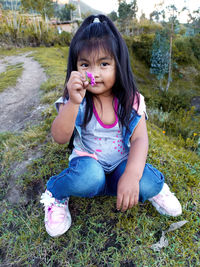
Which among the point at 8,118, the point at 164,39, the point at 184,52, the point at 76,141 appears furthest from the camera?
the point at 184,52

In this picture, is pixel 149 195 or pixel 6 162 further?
pixel 6 162

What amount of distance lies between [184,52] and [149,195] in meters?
20.6

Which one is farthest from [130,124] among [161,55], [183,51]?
[183,51]

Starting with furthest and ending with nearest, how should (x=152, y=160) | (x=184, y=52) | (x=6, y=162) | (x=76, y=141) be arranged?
(x=184, y=52) < (x=6, y=162) < (x=152, y=160) < (x=76, y=141)

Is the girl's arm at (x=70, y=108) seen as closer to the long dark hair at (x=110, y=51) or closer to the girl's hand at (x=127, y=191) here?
the long dark hair at (x=110, y=51)

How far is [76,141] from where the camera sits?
1.53 m

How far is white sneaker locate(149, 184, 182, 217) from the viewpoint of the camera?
1405 mm

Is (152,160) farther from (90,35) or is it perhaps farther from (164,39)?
(164,39)

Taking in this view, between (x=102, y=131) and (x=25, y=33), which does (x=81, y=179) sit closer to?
(x=102, y=131)

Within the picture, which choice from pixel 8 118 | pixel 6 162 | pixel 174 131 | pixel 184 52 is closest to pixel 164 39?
pixel 184 52

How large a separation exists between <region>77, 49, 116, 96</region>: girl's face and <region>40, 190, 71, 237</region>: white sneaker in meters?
0.82

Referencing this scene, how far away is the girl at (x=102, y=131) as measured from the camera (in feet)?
3.96

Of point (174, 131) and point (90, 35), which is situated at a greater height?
point (90, 35)

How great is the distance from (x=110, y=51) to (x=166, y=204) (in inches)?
42.5
